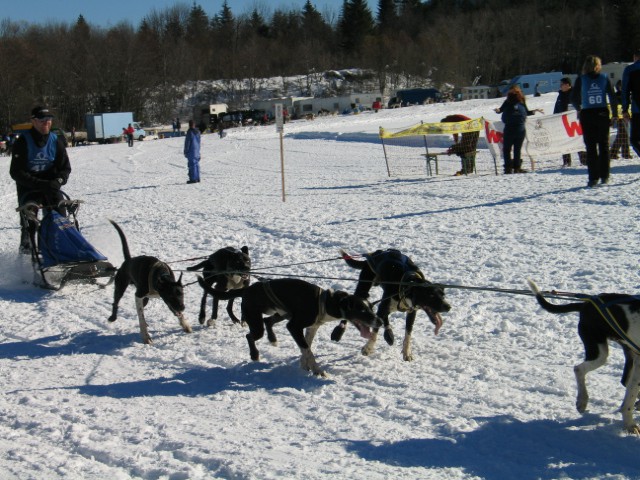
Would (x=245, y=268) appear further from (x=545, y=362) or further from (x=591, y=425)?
(x=591, y=425)

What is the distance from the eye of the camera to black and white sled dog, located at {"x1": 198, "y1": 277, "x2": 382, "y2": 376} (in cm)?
483

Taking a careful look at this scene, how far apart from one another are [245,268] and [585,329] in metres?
3.29

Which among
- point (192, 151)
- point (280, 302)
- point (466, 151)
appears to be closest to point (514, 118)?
point (466, 151)

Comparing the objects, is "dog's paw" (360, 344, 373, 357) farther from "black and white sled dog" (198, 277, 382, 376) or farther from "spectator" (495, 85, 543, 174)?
"spectator" (495, 85, 543, 174)

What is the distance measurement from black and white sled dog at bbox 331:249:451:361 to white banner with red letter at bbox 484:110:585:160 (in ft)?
34.7

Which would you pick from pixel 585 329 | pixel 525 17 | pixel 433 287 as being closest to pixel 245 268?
pixel 433 287

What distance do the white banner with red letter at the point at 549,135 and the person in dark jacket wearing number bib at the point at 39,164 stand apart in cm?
970

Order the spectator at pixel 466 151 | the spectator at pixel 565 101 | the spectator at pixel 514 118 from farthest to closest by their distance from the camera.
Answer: the spectator at pixel 466 151 → the spectator at pixel 565 101 → the spectator at pixel 514 118

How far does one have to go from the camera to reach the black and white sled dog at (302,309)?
4.83 metres

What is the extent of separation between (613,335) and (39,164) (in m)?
6.35

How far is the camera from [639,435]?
12.3 ft

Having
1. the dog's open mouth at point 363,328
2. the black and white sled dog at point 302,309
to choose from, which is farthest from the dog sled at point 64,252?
the dog's open mouth at point 363,328

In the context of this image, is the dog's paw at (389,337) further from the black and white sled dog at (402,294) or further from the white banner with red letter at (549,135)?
the white banner with red letter at (549,135)

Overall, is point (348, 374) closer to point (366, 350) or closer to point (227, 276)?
point (366, 350)
